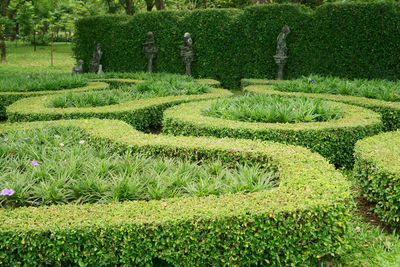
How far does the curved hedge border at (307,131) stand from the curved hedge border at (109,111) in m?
1.51

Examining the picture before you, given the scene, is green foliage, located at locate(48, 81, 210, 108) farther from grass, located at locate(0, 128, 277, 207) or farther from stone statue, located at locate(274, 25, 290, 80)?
stone statue, located at locate(274, 25, 290, 80)

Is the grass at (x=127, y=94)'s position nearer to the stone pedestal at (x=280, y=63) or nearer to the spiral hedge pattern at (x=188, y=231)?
the stone pedestal at (x=280, y=63)

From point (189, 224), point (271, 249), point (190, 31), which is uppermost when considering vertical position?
point (190, 31)

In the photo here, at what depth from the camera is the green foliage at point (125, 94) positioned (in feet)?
25.7

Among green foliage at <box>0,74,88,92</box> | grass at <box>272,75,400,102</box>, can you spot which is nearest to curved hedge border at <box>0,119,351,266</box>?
grass at <box>272,75,400,102</box>

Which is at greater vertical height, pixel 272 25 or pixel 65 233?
pixel 272 25

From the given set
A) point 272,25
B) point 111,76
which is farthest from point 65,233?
point 272,25

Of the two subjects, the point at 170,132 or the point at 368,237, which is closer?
the point at 368,237

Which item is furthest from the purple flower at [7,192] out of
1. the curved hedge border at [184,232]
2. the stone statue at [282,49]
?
the stone statue at [282,49]

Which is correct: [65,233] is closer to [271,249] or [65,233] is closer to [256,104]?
[271,249]

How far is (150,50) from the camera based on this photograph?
14.8 m

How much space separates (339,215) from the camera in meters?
2.91

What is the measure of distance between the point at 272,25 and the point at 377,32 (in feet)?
11.2

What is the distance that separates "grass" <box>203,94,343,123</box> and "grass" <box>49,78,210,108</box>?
8.50ft
